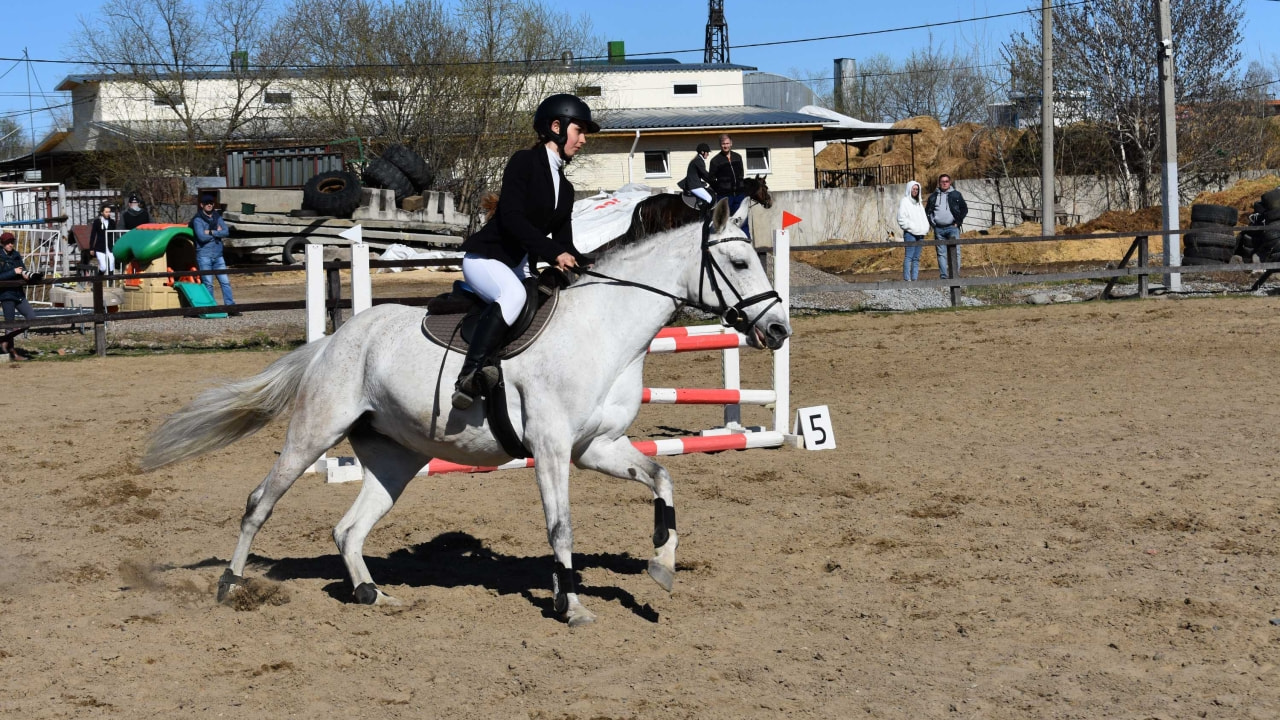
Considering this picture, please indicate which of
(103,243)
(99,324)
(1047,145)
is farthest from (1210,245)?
(103,243)

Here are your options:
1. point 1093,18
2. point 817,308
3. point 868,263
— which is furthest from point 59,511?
point 1093,18

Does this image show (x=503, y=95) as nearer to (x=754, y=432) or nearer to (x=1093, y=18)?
(x=1093, y=18)

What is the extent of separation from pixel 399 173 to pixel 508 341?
25518 millimetres

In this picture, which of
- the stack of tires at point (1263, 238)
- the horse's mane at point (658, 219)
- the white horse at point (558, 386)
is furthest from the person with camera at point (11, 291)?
the stack of tires at point (1263, 238)

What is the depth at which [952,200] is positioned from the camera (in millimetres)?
20625

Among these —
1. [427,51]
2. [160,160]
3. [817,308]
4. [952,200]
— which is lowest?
[817,308]

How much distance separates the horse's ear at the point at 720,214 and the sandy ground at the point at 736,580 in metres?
1.73

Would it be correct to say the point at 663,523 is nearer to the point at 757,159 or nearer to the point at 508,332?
the point at 508,332

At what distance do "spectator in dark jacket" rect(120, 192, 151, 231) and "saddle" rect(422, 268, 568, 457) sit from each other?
60.8 ft

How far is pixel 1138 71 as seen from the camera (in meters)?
35.8

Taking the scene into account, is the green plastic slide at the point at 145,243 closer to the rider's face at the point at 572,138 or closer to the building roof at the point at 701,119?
the rider's face at the point at 572,138

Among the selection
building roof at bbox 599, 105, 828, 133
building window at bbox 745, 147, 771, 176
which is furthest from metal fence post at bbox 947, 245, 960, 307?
building window at bbox 745, 147, 771, 176

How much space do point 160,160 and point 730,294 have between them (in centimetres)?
3898

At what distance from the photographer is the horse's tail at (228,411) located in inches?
242
